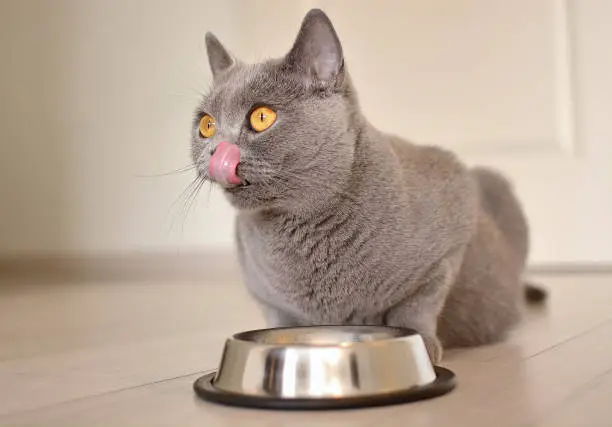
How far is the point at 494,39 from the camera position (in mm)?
2725

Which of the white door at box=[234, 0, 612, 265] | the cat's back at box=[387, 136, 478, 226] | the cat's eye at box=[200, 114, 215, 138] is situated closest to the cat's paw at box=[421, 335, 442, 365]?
the cat's back at box=[387, 136, 478, 226]

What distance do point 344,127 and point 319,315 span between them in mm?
288

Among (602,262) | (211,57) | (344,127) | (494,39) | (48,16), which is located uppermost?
(48,16)

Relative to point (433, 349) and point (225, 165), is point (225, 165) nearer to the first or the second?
point (225, 165)

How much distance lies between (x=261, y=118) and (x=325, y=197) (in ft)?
0.48

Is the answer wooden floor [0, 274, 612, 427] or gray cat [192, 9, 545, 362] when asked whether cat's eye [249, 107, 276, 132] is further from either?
wooden floor [0, 274, 612, 427]

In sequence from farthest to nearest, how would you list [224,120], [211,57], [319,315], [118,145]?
[118,145], [211,57], [319,315], [224,120]

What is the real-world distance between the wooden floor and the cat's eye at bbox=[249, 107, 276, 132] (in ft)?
1.18

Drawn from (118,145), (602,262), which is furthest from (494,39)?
(118,145)

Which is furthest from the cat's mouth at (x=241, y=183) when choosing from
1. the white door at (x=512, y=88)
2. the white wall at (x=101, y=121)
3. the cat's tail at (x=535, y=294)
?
the white wall at (x=101, y=121)

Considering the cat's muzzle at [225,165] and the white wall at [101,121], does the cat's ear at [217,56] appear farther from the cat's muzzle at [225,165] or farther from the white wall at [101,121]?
the white wall at [101,121]

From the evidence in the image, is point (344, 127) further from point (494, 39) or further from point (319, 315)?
point (494, 39)

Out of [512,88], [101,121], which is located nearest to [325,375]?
[512,88]

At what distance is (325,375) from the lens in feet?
2.98
